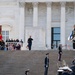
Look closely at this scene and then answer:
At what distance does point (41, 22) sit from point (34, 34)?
18.6m

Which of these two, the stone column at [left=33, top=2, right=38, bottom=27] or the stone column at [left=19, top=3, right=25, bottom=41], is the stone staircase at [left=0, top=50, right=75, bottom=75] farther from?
the stone column at [left=33, top=2, right=38, bottom=27]

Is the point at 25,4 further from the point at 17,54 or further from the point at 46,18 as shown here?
the point at 17,54

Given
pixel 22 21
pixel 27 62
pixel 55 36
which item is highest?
pixel 22 21

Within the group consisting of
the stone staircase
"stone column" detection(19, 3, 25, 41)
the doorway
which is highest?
"stone column" detection(19, 3, 25, 41)

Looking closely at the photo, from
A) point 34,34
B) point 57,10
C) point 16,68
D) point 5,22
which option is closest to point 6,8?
point 5,22

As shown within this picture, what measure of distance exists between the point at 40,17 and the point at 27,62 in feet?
103

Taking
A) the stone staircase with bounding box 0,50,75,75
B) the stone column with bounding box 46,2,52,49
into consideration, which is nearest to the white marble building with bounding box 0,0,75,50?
the stone column with bounding box 46,2,52,49

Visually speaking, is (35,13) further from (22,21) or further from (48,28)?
(48,28)

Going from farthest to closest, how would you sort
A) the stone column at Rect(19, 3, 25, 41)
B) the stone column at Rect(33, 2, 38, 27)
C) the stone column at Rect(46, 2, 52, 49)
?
the stone column at Rect(33, 2, 38, 27), the stone column at Rect(19, 3, 25, 41), the stone column at Rect(46, 2, 52, 49)

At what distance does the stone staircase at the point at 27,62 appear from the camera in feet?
96.5

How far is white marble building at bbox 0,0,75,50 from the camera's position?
206ft

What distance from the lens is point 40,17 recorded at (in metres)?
64.1

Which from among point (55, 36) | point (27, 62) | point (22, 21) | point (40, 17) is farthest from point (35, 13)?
point (27, 62)

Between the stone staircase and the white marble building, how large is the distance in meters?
24.4
